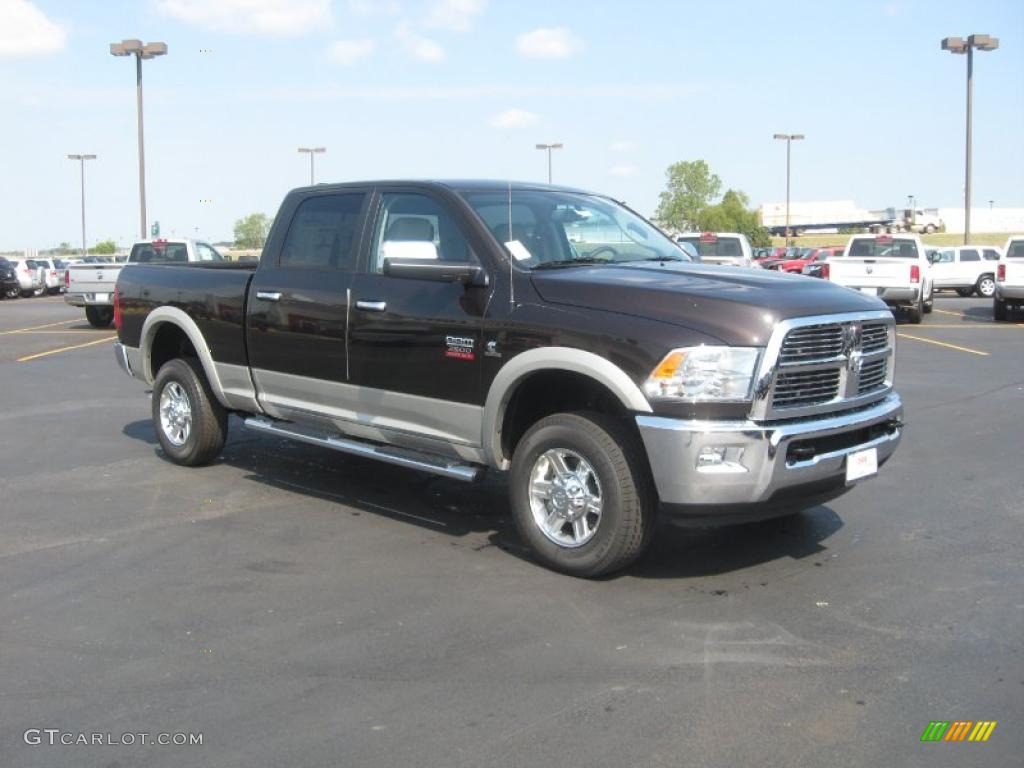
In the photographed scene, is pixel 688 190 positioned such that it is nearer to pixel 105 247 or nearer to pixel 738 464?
pixel 105 247

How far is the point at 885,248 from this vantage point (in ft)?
75.6

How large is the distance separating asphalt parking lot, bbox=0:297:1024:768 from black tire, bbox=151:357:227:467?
19 centimetres

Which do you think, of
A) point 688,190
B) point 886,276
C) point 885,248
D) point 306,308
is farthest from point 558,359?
point 688,190

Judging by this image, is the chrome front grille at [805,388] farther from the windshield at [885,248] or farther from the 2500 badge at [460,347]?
the windshield at [885,248]

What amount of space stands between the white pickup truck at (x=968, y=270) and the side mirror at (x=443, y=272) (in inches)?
1272

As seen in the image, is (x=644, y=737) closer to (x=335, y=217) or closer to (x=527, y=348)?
(x=527, y=348)

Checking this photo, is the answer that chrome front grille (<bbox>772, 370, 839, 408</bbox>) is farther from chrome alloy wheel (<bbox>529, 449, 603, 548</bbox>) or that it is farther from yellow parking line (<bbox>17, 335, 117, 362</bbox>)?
yellow parking line (<bbox>17, 335, 117, 362</bbox>)

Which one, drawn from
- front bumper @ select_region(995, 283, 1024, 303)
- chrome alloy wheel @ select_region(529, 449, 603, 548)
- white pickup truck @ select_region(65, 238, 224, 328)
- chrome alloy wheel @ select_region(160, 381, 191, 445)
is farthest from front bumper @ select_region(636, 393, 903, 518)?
front bumper @ select_region(995, 283, 1024, 303)

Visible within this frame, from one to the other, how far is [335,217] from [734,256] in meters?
15.9

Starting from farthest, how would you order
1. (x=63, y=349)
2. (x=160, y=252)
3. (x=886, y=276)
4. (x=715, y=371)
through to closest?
(x=160, y=252)
(x=886, y=276)
(x=63, y=349)
(x=715, y=371)

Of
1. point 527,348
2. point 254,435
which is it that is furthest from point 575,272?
Result: point 254,435

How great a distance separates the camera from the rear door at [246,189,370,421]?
664 cm

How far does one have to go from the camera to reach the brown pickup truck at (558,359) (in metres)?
4.95

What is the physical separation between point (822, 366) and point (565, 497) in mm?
1409
